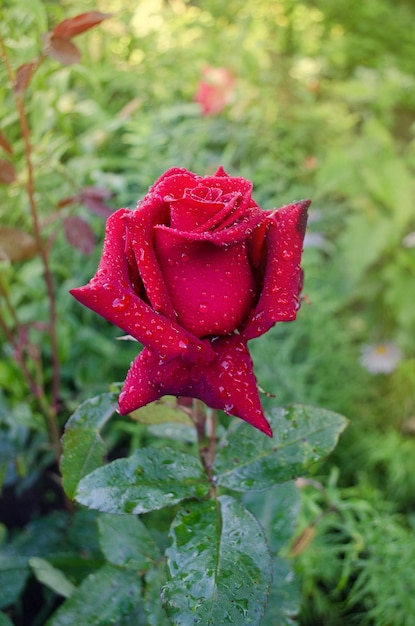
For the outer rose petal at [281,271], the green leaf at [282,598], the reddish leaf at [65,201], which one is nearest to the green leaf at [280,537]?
the green leaf at [282,598]

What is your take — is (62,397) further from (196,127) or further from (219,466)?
(196,127)

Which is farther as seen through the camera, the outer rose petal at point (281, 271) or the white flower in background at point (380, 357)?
the white flower in background at point (380, 357)

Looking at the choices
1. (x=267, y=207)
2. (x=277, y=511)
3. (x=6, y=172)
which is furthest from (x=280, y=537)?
(x=267, y=207)

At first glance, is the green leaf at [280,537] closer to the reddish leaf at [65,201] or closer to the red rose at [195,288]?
the red rose at [195,288]

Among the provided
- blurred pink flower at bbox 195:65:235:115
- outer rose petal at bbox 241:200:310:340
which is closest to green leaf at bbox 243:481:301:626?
outer rose petal at bbox 241:200:310:340

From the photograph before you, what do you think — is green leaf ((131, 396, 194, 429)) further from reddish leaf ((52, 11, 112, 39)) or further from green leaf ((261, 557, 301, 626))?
reddish leaf ((52, 11, 112, 39))

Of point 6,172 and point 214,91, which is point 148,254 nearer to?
point 6,172

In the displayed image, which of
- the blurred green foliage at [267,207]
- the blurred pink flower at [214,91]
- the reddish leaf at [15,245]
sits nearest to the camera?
the reddish leaf at [15,245]

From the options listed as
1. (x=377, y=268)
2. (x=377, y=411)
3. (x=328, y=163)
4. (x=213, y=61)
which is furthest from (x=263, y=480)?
(x=213, y=61)
